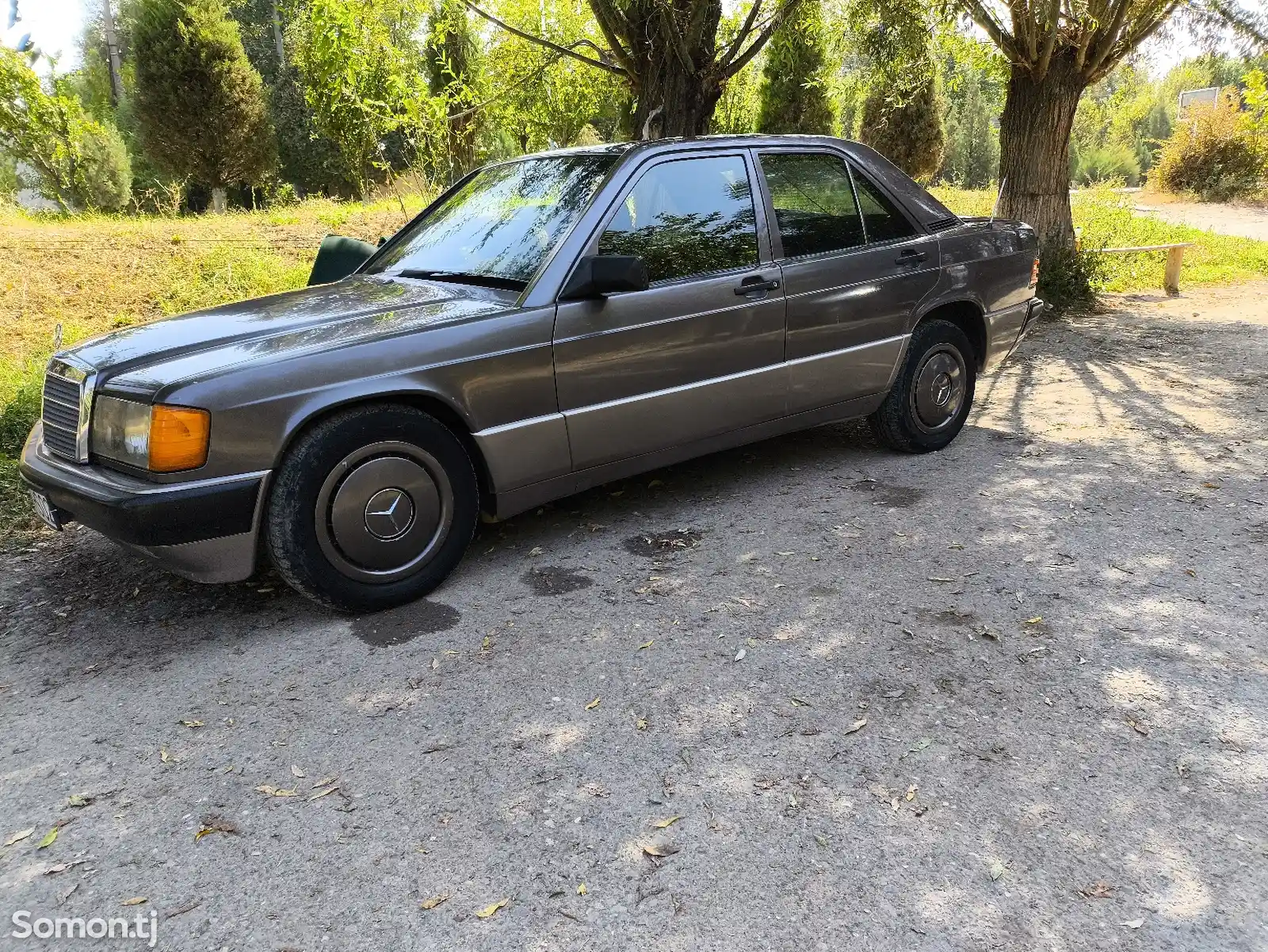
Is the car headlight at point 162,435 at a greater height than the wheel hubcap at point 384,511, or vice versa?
the car headlight at point 162,435

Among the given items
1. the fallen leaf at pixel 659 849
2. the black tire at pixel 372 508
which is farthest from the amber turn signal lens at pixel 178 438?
the fallen leaf at pixel 659 849

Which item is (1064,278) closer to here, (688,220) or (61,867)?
(688,220)

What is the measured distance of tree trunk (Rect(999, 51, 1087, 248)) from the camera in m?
10.2

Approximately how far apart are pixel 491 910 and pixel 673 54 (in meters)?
7.40

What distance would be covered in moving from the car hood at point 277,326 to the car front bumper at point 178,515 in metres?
0.37

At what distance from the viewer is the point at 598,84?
15430 mm

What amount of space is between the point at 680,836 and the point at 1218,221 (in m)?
24.2

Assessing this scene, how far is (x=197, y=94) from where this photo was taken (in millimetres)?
22062

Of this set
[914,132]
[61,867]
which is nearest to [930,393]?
[61,867]

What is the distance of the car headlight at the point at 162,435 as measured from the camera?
316 cm

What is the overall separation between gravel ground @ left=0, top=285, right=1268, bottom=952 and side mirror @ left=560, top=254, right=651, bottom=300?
1187 mm

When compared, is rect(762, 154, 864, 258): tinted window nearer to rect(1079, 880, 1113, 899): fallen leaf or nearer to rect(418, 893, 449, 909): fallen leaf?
rect(1079, 880, 1113, 899): fallen leaf

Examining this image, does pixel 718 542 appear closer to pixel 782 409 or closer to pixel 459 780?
pixel 782 409

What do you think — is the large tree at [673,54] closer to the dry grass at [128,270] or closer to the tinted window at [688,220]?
the dry grass at [128,270]
